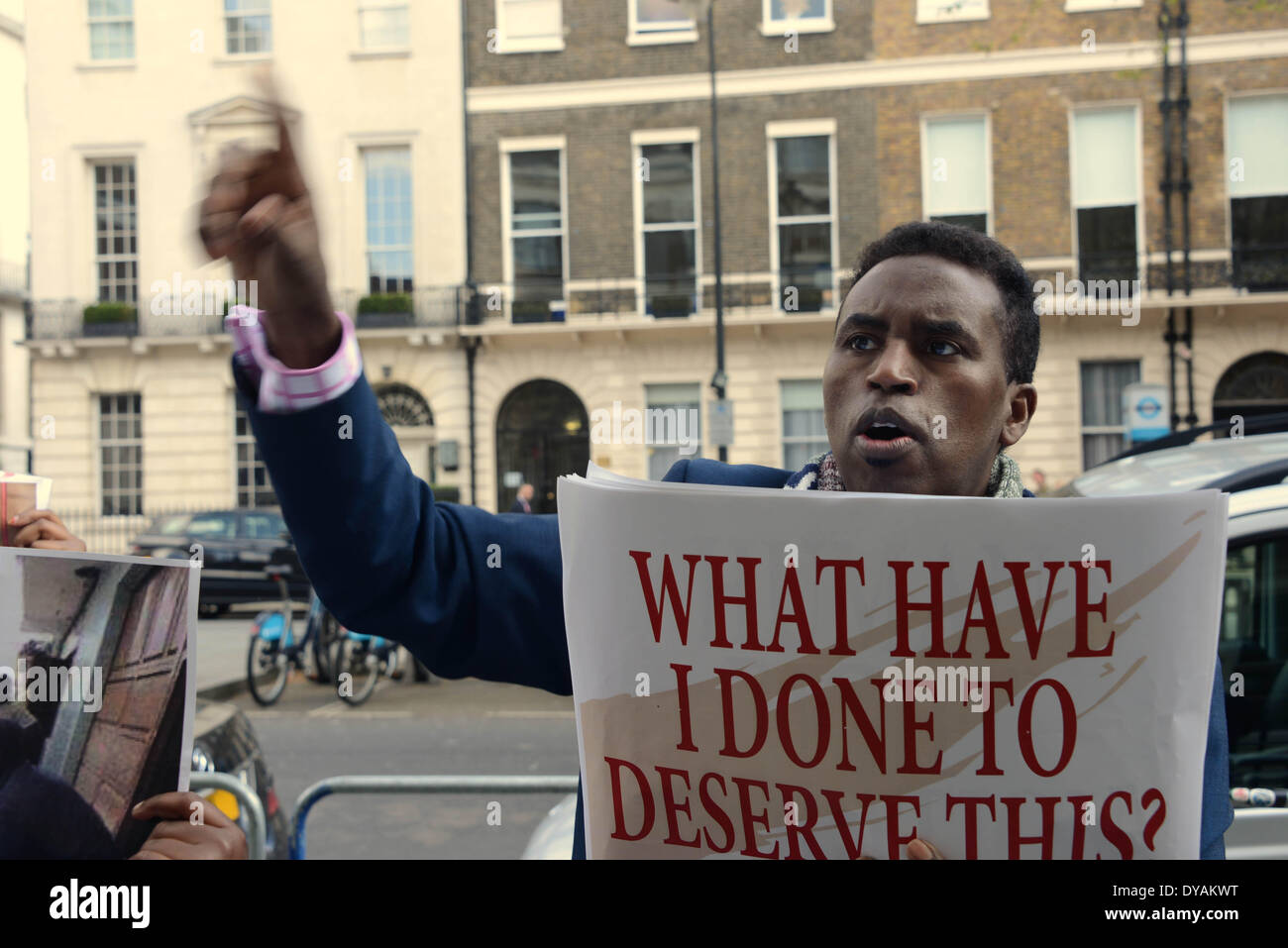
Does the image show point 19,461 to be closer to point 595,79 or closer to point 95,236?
point 95,236

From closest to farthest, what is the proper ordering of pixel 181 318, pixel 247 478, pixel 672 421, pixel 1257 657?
pixel 1257 657 → pixel 672 421 → pixel 247 478 → pixel 181 318

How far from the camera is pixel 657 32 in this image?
20891 millimetres

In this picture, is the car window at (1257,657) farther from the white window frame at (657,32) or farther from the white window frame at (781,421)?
the white window frame at (657,32)

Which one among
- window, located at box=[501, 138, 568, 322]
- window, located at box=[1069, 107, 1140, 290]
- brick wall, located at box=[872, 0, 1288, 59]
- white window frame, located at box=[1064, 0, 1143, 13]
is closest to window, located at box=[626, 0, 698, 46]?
window, located at box=[501, 138, 568, 322]

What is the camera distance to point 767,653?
112cm

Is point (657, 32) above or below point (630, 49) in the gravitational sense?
above

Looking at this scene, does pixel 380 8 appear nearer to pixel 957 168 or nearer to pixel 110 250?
pixel 110 250

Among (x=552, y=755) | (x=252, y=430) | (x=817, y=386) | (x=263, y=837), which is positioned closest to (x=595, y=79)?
(x=817, y=386)

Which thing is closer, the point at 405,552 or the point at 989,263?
the point at 405,552

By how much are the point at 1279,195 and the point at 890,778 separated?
72.0ft

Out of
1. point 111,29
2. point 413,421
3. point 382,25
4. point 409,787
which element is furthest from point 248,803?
point 111,29

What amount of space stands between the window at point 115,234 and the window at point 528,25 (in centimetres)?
764

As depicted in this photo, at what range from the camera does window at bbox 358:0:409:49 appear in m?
21.3

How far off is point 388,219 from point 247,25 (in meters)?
4.40
